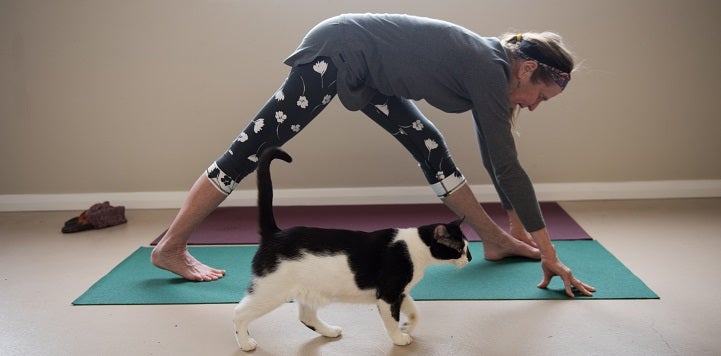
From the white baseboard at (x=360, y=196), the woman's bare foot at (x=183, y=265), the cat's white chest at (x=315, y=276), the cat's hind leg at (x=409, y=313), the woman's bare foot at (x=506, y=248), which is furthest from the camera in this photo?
the white baseboard at (x=360, y=196)

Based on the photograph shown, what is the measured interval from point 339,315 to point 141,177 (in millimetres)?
1755

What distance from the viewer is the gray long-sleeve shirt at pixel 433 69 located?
1780mm

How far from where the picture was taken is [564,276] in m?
1.93

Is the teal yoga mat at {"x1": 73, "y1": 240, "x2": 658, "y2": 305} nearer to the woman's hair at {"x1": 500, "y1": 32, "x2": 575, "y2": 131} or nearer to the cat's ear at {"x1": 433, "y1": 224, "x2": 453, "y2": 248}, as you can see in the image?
the cat's ear at {"x1": 433, "y1": 224, "x2": 453, "y2": 248}

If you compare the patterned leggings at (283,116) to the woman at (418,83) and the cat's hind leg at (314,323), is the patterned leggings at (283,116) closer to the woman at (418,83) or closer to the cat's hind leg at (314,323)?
the woman at (418,83)

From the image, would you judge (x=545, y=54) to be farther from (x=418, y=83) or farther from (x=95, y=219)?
(x=95, y=219)

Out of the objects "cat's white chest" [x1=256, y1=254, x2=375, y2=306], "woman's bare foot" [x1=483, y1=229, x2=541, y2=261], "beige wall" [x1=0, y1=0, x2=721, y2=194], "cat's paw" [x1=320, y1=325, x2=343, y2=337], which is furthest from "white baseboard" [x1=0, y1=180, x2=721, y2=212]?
"cat's white chest" [x1=256, y1=254, x2=375, y2=306]

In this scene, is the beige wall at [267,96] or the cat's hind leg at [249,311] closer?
the cat's hind leg at [249,311]

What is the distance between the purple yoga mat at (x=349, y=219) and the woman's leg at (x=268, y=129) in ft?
1.95

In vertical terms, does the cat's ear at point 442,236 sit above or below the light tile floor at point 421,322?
above

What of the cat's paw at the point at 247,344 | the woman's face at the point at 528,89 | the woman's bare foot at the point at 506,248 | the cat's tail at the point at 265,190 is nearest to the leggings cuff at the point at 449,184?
the woman's bare foot at the point at 506,248

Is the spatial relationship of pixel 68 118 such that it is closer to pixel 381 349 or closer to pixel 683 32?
pixel 381 349

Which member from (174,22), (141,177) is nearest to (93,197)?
(141,177)

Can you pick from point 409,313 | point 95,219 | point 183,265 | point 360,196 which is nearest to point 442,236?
point 409,313
